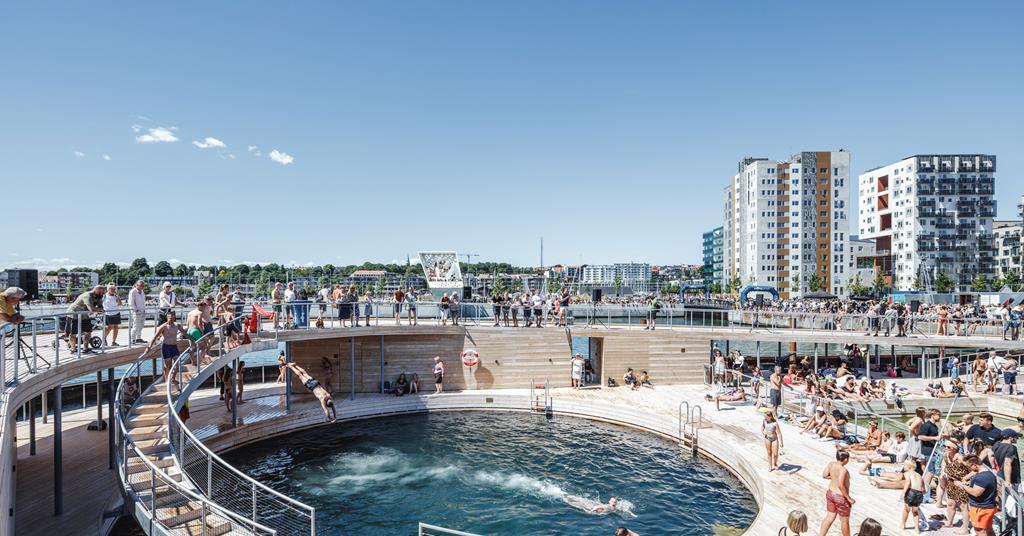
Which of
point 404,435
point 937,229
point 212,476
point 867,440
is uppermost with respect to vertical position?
point 937,229

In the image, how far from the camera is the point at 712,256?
579ft

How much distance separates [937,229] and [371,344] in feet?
396

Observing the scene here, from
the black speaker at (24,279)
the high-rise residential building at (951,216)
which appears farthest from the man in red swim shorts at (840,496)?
the high-rise residential building at (951,216)

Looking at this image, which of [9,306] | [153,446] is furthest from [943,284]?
[9,306]

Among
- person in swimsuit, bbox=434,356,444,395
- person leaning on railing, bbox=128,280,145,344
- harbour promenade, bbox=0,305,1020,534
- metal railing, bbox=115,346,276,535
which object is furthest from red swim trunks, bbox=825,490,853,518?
person leaning on railing, bbox=128,280,145,344

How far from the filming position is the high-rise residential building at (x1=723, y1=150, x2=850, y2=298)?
323 ft

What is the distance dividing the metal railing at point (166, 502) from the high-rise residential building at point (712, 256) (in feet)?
Answer: 458

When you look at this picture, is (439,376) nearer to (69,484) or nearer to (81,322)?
(69,484)

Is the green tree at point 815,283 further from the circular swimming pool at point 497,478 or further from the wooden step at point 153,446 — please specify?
the wooden step at point 153,446

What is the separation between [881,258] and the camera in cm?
11406

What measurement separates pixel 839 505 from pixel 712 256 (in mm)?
177836

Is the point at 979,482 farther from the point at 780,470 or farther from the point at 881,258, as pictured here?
the point at 881,258

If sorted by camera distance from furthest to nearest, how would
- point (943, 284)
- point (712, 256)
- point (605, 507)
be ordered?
point (712, 256) < point (943, 284) < point (605, 507)

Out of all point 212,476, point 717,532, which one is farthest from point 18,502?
point 717,532
